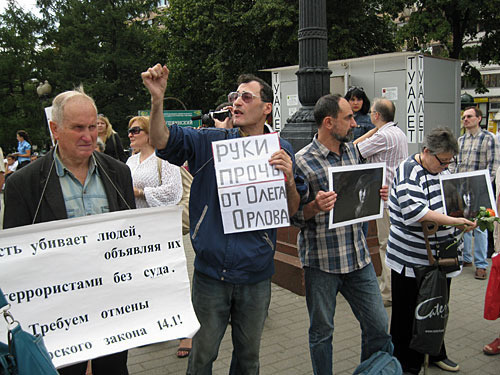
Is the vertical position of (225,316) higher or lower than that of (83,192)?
lower

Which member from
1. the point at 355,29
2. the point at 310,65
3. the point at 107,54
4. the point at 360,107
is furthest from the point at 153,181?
the point at 107,54

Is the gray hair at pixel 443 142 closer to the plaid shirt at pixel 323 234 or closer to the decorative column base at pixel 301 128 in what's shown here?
the plaid shirt at pixel 323 234

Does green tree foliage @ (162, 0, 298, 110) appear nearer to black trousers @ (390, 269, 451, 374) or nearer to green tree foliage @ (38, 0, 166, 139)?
green tree foliage @ (38, 0, 166, 139)

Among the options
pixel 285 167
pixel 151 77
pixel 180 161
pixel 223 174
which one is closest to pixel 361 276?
pixel 285 167

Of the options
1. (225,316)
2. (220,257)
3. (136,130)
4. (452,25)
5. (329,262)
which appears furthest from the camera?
(452,25)

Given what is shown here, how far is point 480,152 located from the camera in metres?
7.29

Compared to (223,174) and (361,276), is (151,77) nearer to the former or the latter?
(223,174)

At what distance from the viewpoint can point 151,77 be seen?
2.58m

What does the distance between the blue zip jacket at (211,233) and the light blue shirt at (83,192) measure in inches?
15.3

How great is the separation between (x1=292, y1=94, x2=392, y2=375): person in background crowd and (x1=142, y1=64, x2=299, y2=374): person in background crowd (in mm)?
387

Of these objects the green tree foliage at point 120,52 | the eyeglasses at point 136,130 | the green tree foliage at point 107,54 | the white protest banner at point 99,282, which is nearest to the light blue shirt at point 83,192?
the white protest banner at point 99,282

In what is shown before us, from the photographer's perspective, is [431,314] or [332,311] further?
[431,314]

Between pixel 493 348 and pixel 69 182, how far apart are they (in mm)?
3861

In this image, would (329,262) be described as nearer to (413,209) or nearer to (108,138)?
(413,209)
